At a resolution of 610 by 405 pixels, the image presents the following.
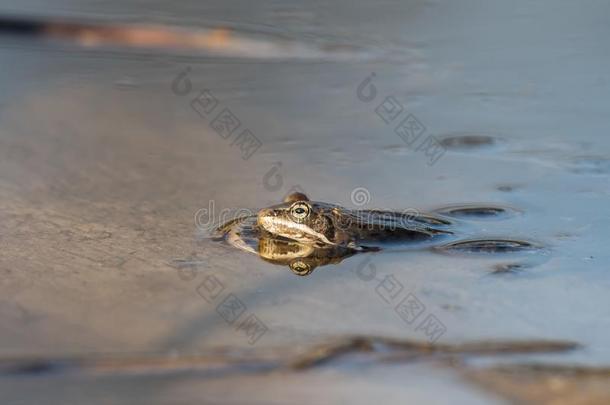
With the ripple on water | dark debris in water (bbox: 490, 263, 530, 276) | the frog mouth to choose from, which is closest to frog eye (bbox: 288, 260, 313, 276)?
the frog mouth

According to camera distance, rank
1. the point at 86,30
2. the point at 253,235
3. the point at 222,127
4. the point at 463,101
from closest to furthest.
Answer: the point at 253,235 → the point at 222,127 → the point at 463,101 → the point at 86,30

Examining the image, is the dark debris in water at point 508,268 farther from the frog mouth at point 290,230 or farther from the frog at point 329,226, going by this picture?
the frog mouth at point 290,230

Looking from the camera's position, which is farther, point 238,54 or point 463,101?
point 238,54

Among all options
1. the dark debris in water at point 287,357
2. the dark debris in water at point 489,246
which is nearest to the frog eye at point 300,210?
the dark debris in water at point 489,246

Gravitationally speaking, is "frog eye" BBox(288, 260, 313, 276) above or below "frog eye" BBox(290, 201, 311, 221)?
below

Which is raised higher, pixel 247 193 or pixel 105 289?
pixel 247 193

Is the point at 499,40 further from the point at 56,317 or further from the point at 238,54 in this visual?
the point at 56,317

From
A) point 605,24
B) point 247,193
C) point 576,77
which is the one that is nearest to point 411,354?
point 247,193

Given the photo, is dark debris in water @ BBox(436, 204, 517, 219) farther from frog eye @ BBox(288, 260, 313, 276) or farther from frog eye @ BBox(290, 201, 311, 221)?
frog eye @ BBox(288, 260, 313, 276)
